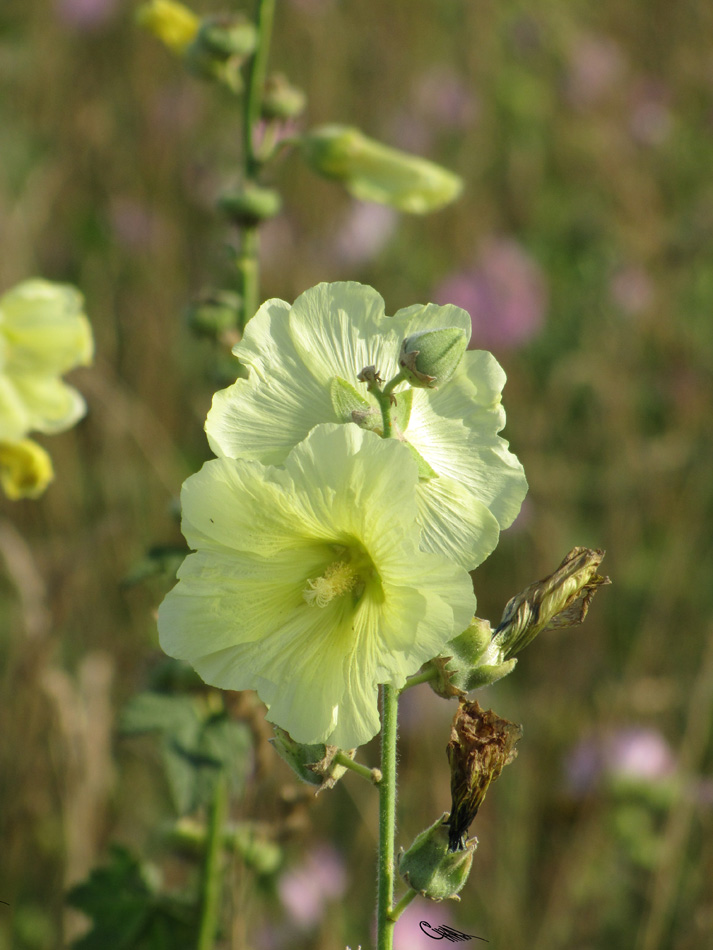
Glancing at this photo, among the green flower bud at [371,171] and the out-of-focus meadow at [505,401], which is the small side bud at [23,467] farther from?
the green flower bud at [371,171]

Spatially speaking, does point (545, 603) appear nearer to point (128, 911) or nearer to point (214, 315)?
point (214, 315)

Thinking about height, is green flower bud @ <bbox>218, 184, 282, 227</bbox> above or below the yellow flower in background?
above

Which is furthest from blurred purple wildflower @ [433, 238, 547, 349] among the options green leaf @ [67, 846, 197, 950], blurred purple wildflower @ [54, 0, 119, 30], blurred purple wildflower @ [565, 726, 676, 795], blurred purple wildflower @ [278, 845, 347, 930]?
green leaf @ [67, 846, 197, 950]

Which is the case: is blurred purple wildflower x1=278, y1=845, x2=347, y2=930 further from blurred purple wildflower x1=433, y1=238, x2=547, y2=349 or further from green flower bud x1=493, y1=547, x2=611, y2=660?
blurred purple wildflower x1=433, y1=238, x2=547, y2=349

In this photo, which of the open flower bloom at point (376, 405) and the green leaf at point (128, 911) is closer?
the open flower bloom at point (376, 405)

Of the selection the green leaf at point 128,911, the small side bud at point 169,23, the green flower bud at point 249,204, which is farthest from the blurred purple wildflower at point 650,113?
the green leaf at point 128,911

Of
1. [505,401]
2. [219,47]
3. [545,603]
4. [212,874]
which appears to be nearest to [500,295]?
[505,401]
